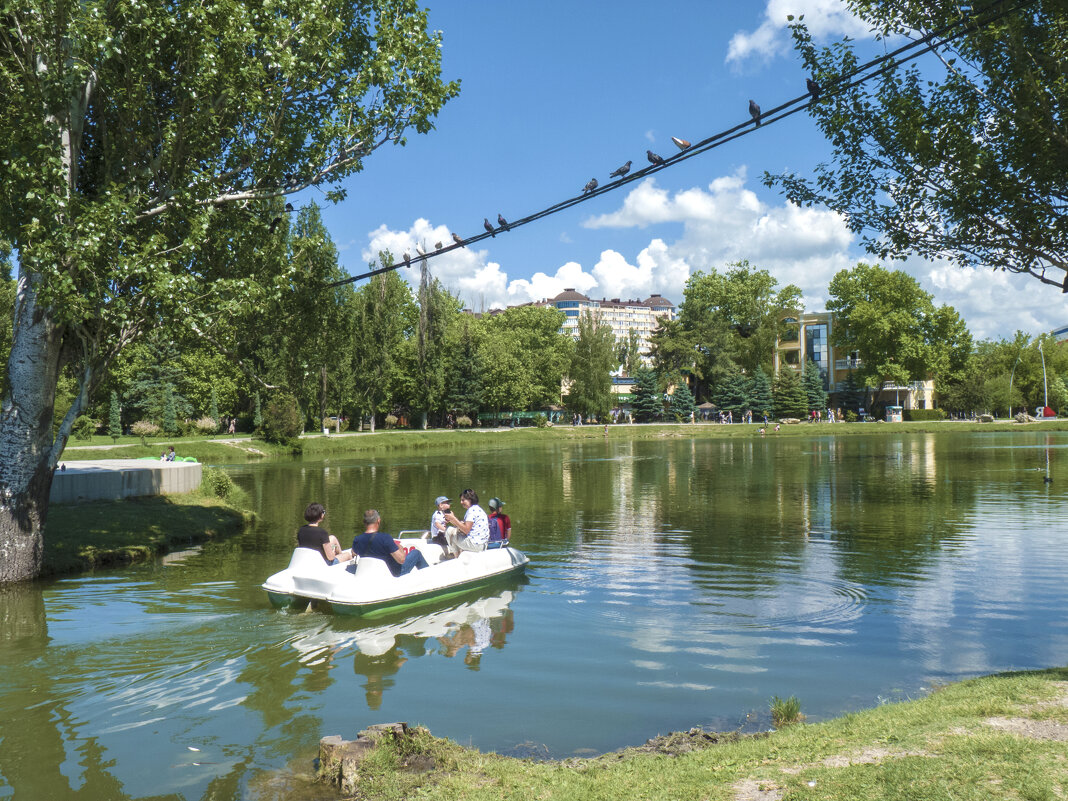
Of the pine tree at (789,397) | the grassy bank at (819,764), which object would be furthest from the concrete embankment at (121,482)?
the pine tree at (789,397)

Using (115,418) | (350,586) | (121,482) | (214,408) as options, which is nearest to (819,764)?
(350,586)

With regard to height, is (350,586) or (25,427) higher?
(25,427)

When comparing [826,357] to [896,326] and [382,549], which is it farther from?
[382,549]

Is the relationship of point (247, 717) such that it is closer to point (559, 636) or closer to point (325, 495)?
point (559, 636)

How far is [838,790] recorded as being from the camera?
17.0 ft

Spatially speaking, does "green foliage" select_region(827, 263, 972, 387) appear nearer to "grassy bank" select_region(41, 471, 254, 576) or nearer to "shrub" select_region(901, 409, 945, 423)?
"shrub" select_region(901, 409, 945, 423)

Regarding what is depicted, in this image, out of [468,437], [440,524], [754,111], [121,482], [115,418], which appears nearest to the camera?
[754,111]

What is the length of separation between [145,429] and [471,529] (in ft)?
166

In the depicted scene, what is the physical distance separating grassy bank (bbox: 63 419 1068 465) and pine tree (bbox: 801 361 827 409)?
12564 mm

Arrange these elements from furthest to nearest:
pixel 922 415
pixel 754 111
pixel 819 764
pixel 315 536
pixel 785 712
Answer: pixel 922 415 < pixel 315 536 < pixel 754 111 < pixel 785 712 < pixel 819 764

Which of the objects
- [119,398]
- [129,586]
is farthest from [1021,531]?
[119,398]

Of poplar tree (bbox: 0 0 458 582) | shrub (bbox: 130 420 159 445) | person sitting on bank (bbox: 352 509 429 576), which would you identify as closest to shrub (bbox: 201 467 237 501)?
poplar tree (bbox: 0 0 458 582)

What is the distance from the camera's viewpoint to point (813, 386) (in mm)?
95812

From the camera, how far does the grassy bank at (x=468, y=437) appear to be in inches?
1934
